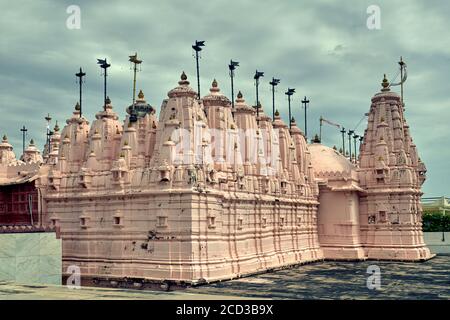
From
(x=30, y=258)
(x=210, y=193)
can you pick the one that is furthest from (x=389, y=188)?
(x=30, y=258)

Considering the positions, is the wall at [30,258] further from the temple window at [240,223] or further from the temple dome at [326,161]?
the temple dome at [326,161]

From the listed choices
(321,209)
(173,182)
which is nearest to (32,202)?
(173,182)

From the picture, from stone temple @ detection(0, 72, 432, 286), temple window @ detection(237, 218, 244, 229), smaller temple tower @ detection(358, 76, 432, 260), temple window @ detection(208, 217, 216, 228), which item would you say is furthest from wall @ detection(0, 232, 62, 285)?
smaller temple tower @ detection(358, 76, 432, 260)

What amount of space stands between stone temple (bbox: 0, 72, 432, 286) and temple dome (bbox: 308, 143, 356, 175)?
28 centimetres

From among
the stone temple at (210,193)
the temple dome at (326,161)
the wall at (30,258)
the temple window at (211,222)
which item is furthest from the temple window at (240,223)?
the temple dome at (326,161)

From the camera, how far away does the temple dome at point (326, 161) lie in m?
60.1

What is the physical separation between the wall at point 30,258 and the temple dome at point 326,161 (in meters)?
30.9

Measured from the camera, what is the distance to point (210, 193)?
38281 millimetres

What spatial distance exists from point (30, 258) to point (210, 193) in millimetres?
12081

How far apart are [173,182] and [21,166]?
1787 cm

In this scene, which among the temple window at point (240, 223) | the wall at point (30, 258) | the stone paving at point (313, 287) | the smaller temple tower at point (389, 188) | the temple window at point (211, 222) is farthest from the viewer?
the smaller temple tower at point (389, 188)

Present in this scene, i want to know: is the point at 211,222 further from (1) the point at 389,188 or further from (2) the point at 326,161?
(2) the point at 326,161

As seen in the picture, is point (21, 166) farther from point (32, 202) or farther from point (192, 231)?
point (192, 231)

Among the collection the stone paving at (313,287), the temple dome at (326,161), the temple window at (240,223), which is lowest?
the stone paving at (313,287)
